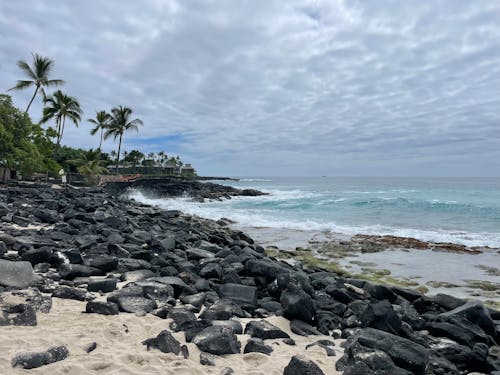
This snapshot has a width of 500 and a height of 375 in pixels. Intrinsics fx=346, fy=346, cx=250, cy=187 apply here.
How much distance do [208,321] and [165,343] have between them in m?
0.77

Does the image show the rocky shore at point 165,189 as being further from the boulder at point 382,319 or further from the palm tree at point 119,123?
the boulder at point 382,319

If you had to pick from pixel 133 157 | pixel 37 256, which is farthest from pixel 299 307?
pixel 133 157

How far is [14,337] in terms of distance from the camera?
289 cm

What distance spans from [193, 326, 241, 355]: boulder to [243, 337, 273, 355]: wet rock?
9cm

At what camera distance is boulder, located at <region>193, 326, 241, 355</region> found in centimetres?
318

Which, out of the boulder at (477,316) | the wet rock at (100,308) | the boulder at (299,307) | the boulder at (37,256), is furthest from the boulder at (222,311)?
the boulder at (37,256)

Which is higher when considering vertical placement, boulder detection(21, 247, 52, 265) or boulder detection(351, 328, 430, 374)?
boulder detection(21, 247, 52, 265)

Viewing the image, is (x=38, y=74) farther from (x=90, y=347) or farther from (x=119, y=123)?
(x=90, y=347)

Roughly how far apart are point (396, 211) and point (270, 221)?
10354mm

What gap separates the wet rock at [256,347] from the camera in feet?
10.8

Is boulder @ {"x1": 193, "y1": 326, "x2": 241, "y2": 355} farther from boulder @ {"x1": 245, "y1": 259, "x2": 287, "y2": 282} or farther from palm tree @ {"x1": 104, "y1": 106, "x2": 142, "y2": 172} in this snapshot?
palm tree @ {"x1": 104, "y1": 106, "x2": 142, "y2": 172}

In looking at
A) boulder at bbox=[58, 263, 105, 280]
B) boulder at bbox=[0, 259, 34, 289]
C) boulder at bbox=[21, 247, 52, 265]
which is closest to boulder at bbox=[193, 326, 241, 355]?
boulder at bbox=[0, 259, 34, 289]

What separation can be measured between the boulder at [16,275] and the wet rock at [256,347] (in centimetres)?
274

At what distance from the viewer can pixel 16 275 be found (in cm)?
411
